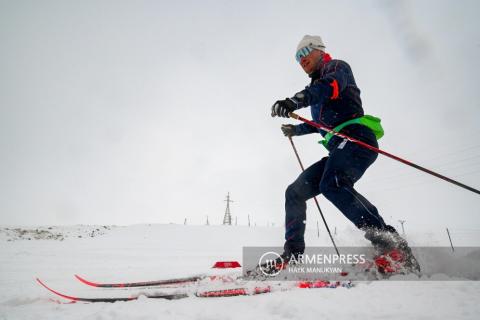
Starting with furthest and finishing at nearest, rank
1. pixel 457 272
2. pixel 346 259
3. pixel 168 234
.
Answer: pixel 168 234, pixel 346 259, pixel 457 272

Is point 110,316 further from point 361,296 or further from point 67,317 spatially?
point 361,296

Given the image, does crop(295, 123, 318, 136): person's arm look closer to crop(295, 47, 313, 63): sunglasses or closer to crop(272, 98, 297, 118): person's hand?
crop(295, 47, 313, 63): sunglasses

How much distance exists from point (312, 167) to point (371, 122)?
875mm

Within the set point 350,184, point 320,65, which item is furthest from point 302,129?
point 350,184

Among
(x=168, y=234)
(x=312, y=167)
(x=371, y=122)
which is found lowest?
(x=168, y=234)

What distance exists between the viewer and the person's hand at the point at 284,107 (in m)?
2.43

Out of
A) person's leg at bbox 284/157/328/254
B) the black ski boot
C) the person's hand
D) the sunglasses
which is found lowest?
the black ski boot

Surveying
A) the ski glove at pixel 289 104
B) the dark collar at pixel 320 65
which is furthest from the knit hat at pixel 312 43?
the ski glove at pixel 289 104

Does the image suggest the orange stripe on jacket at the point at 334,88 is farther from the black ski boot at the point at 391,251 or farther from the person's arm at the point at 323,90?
the black ski boot at the point at 391,251

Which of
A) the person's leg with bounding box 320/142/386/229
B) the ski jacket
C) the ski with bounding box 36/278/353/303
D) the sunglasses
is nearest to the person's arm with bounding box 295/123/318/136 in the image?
the ski jacket

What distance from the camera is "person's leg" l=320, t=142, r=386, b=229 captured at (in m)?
2.35

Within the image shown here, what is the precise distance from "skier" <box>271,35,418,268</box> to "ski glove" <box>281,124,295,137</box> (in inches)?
29.7

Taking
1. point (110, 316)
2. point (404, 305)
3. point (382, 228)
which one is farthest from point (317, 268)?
point (110, 316)

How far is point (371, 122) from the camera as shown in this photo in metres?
2.70
